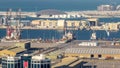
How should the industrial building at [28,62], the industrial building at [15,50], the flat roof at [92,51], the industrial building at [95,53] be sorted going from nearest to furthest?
the industrial building at [28,62], the industrial building at [15,50], the industrial building at [95,53], the flat roof at [92,51]

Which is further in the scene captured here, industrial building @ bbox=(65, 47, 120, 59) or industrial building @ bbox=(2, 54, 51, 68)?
industrial building @ bbox=(65, 47, 120, 59)

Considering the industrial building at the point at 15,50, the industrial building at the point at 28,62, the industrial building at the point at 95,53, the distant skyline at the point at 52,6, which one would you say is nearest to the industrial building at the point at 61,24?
the industrial building at the point at 15,50

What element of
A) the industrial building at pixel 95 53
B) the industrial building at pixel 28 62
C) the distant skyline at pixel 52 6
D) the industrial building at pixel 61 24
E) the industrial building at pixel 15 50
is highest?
the industrial building at pixel 28 62

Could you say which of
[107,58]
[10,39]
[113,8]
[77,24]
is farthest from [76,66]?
[113,8]

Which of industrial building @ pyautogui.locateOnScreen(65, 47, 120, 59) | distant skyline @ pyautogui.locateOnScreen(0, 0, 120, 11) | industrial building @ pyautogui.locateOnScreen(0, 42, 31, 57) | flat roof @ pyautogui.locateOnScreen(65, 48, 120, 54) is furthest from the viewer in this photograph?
distant skyline @ pyautogui.locateOnScreen(0, 0, 120, 11)

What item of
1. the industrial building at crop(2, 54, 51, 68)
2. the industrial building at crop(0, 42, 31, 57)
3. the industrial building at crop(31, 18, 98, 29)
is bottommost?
the industrial building at crop(31, 18, 98, 29)

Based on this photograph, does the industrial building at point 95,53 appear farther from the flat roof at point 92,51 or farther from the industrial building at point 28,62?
the industrial building at point 28,62

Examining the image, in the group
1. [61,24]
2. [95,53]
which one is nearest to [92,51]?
[95,53]

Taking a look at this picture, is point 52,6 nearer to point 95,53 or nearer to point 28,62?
point 95,53

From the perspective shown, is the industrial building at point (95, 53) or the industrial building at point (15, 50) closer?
the industrial building at point (15, 50)

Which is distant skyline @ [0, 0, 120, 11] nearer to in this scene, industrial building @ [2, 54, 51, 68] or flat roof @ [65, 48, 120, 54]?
flat roof @ [65, 48, 120, 54]

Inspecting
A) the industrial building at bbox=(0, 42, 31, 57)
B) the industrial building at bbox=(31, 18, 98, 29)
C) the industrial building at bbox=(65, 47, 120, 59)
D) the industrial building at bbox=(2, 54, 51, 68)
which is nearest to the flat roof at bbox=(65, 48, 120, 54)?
the industrial building at bbox=(65, 47, 120, 59)

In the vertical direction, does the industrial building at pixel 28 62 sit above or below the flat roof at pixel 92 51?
above
